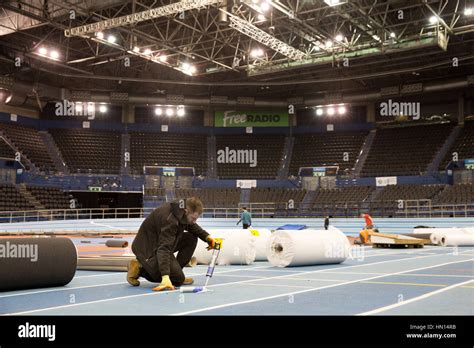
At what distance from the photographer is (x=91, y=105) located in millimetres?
39188

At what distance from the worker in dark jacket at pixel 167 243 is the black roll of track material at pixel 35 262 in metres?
0.80

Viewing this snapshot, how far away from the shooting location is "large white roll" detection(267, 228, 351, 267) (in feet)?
30.4

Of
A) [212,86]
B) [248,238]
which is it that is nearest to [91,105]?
[212,86]

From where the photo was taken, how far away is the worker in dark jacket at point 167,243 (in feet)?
19.2

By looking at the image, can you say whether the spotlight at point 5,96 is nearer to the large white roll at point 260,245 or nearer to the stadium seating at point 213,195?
the stadium seating at point 213,195

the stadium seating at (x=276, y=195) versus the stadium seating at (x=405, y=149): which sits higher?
the stadium seating at (x=405, y=149)

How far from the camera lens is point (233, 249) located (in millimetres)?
9930

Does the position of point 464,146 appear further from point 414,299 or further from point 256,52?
point 414,299

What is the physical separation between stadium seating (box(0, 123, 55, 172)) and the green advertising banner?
1283 cm

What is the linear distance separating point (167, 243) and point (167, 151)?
111ft

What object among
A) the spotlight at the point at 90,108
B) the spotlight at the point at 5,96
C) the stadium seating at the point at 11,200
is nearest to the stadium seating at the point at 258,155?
the spotlight at the point at 90,108

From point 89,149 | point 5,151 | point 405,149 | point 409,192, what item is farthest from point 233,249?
point 89,149

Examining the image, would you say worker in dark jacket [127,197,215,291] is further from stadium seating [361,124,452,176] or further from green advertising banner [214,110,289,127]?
green advertising banner [214,110,289,127]
